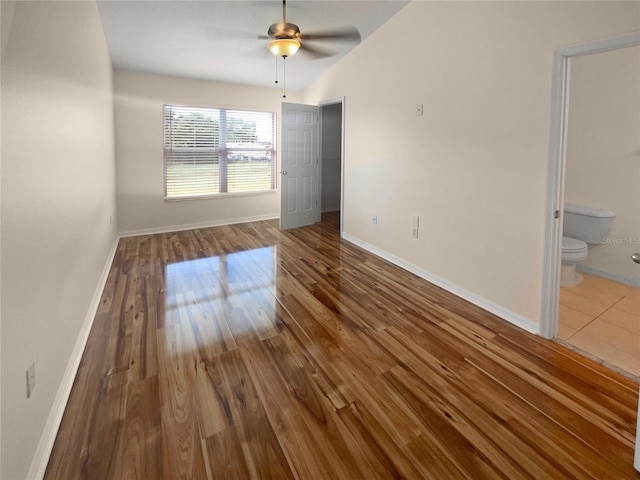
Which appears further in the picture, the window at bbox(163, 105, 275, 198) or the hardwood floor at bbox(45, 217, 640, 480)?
the window at bbox(163, 105, 275, 198)

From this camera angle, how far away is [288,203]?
5359mm

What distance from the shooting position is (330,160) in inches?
265

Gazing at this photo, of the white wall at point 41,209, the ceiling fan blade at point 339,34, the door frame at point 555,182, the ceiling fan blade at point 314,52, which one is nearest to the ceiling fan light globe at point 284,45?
the ceiling fan blade at point 339,34

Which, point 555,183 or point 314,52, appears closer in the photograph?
point 555,183

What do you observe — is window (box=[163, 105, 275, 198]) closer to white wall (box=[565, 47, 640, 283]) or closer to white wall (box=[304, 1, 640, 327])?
white wall (box=[304, 1, 640, 327])

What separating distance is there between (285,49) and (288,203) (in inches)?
103

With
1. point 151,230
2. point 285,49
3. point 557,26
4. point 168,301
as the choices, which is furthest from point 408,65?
point 151,230

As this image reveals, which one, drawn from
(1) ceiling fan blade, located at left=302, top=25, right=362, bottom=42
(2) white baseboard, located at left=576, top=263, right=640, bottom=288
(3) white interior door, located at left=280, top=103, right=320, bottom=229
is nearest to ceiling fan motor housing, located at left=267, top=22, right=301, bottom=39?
(1) ceiling fan blade, located at left=302, top=25, right=362, bottom=42

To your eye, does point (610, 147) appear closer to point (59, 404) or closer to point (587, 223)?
point (587, 223)

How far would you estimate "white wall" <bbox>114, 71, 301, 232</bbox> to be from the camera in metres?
4.61

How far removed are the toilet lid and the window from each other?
4603 mm

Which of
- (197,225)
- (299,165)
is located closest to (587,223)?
(299,165)

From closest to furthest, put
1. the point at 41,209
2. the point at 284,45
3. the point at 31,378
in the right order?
the point at 31,378 → the point at 41,209 → the point at 284,45

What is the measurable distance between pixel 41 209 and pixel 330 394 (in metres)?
1.65
